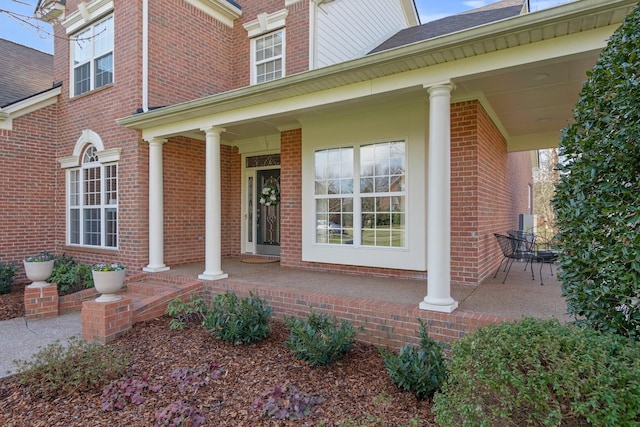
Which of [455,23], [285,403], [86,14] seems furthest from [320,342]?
[86,14]

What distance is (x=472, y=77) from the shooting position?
401 centimetres

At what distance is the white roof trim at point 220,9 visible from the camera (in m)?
8.54

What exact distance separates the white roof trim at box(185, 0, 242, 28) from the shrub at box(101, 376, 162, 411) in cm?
809

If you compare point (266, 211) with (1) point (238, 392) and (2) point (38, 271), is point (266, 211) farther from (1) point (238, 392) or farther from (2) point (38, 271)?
(1) point (238, 392)

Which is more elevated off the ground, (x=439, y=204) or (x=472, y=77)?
(x=472, y=77)

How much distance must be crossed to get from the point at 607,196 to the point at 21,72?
13.6m

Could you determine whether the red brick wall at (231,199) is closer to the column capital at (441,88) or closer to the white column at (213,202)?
the white column at (213,202)

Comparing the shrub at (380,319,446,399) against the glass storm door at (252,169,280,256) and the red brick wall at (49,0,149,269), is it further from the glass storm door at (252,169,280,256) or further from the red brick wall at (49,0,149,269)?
the red brick wall at (49,0,149,269)

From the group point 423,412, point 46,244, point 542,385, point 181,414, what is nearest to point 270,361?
point 181,414

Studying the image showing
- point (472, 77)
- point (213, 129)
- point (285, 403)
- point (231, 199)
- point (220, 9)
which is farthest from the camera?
point (231, 199)

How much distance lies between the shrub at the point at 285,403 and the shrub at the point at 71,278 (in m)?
5.51

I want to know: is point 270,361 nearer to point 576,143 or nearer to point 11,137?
point 576,143

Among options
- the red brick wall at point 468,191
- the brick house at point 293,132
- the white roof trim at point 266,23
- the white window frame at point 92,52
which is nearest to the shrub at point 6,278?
the brick house at point 293,132

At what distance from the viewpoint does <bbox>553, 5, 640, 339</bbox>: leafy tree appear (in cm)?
224
